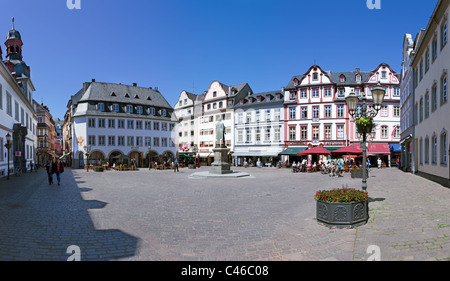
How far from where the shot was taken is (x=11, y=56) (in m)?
41.4

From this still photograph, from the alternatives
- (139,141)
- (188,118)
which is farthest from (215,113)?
(139,141)

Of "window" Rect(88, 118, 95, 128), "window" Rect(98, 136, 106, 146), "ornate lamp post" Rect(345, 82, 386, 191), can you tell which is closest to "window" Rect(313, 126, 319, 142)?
"ornate lamp post" Rect(345, 82, 386, 191)

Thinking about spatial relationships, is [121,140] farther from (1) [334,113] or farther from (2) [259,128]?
(1) [334,113]

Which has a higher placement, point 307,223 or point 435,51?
point 435,51

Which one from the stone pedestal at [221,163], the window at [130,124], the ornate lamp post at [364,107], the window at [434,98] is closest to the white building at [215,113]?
the window at [130,124]

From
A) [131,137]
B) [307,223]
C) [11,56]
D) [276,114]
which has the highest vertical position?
[11,56]

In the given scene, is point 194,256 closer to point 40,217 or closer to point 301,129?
point 40,217

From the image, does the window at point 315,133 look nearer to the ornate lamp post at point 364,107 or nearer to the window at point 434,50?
the window at point 434,50

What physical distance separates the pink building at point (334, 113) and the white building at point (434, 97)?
20.0m

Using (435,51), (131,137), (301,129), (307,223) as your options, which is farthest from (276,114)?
(307,223)

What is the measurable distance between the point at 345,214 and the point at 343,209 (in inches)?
5.6

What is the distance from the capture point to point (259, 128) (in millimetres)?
50719

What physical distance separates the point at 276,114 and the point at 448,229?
4315 cm

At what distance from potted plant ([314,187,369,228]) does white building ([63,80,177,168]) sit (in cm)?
3940
